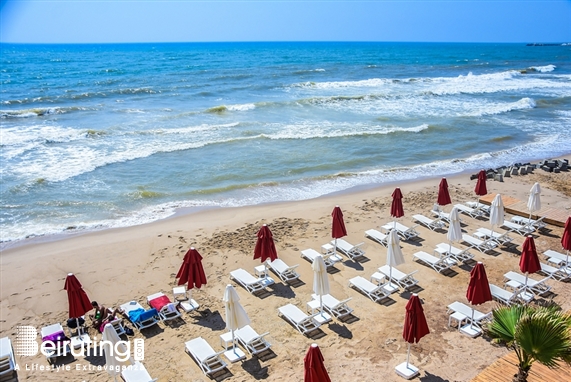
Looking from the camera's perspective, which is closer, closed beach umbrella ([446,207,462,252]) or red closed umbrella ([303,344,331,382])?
red closed umbrella ([303,344,331,382])

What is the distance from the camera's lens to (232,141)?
91.0 ft

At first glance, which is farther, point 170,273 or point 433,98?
point 433,98

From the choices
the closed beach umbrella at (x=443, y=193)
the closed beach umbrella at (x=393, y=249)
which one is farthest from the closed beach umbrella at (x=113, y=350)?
the closed beach umbrella at (x=443, y=193)

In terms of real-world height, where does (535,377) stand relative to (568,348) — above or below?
below

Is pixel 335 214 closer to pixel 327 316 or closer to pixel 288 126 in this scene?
pixel 327 316

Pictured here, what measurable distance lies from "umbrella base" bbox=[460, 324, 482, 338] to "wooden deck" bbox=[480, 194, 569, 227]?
7264 mm

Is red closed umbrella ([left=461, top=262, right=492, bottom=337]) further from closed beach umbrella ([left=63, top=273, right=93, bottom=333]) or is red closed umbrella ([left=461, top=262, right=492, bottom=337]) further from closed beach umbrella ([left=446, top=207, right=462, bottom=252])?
closed beach umbrella ([left=63, top=273, right=93, bottom=333])

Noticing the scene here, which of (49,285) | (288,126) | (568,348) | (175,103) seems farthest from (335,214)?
(175,103)

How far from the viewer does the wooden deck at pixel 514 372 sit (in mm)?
7922

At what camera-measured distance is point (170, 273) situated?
1319 centimetres

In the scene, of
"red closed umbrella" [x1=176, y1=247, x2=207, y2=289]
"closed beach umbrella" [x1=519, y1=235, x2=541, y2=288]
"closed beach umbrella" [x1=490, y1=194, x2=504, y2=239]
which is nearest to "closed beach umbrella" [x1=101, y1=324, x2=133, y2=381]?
"red closed umbrella" [x1=176, y1=247, x2=207, y2=289]

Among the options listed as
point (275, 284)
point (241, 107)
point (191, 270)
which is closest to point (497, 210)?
point (275, 284)

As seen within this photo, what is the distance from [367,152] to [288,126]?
8.11m

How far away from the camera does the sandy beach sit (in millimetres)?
9469
